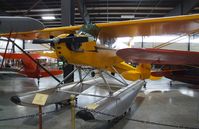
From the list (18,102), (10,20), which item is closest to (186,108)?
(18,102)

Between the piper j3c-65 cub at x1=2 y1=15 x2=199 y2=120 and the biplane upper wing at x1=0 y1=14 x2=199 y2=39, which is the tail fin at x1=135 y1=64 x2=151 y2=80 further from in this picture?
the biplane upper wing at x1=0 y1=14 x2=199 y2=39

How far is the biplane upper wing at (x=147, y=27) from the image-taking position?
387cm

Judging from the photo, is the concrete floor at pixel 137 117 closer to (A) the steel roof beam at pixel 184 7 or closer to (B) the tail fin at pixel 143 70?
(B) the tail fin at pixel 143 70

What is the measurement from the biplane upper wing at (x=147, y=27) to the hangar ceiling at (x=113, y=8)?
12.5 ft

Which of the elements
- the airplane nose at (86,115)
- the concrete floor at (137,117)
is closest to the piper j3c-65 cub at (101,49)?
the airplane nose at (86,115)

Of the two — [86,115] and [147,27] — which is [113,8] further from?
[86,115]

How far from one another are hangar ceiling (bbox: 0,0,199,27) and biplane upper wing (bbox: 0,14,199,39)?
382cm

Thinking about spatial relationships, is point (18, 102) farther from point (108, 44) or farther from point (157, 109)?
point (157, 109)

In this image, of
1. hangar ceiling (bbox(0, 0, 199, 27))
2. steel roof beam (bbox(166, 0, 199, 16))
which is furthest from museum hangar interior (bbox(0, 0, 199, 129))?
hangar ceiling (bbox(0, 0, 199, 27))

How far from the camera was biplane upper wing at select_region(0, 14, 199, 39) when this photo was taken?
3.87m

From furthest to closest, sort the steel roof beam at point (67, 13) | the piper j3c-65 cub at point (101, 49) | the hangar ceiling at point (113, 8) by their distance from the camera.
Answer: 1. the hangar ceiling at point (113, 8)
2. the steel roof beam at point (67, 13)
3. the piper j3c-65 cub at point (101, 49)

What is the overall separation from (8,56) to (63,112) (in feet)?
17.3

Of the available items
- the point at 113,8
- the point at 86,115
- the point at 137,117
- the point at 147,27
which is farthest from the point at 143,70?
the point at 113,8

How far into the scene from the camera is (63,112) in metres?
4.45
